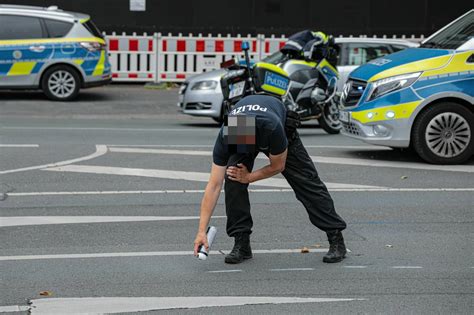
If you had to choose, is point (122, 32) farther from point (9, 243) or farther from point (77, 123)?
point (9, 243)

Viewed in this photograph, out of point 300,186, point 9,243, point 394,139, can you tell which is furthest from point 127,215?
point 394,139

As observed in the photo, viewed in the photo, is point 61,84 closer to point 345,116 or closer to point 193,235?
point 345,116

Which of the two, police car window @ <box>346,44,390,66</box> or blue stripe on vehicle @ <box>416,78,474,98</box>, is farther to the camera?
police car window @ <box>346,44,390,66</box>

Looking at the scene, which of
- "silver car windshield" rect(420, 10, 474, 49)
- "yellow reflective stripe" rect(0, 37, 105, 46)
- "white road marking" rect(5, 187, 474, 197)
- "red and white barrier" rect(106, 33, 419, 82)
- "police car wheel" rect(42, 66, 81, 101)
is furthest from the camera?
"red and white barrier" rect(106, 33, 419, 82)

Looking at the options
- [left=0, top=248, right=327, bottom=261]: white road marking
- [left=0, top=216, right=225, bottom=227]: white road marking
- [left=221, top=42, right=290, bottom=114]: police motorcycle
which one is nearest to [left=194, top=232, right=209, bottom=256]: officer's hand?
[left=0, top=248, right=327, bottom=261]: white road marking

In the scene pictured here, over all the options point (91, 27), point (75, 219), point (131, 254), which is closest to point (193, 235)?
point (131, 254)

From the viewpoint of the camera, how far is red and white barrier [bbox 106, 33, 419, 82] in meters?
23.0

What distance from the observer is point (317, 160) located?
12.5 metres

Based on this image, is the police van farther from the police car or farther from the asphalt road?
the police car

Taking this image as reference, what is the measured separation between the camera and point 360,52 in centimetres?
1750

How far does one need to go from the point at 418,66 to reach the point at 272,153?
228 inches

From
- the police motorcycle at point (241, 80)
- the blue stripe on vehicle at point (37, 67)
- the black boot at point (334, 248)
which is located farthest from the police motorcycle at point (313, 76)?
the black boot at point (334, 248)

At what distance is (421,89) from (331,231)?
5.14m

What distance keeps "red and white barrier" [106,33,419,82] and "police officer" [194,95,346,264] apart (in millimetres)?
15957
